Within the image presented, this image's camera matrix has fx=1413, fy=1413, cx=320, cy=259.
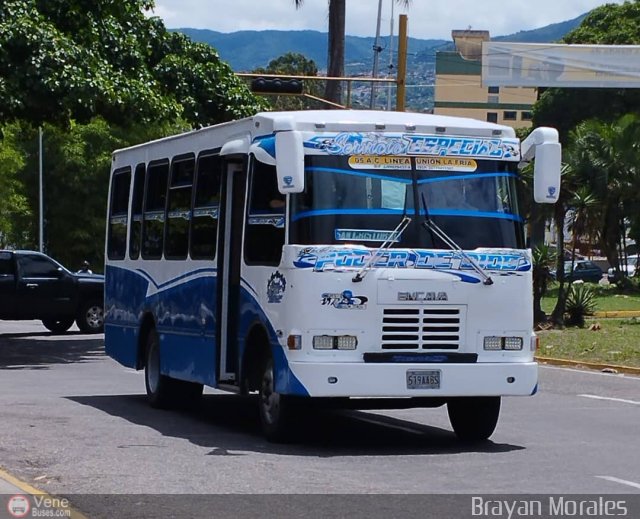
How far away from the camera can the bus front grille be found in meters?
12.7

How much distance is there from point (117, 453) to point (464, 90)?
133468 mm

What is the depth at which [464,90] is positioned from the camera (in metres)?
144

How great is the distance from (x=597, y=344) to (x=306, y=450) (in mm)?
15617

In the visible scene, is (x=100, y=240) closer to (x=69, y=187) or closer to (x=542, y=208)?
(x=69, y=187)

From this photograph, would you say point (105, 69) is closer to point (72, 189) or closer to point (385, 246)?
point (385, 246)

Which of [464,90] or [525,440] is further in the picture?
[464,90]

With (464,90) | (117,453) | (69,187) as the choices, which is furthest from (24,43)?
(464,90)

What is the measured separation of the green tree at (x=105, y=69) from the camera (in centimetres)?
2373

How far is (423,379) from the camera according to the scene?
41.7 ft

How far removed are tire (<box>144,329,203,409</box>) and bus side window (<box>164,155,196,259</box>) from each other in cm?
122

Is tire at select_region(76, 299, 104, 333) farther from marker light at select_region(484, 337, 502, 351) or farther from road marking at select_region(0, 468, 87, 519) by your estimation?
road marking at select_region(0, 468, 87, 519)

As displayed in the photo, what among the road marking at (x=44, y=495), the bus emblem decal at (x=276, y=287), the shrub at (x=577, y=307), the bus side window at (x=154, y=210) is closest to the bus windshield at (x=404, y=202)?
the bus emblem decal at (x=276, y=287)

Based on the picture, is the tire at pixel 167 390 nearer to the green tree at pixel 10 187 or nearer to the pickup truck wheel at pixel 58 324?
Result: the pickup truck wheel at pixel 58 324

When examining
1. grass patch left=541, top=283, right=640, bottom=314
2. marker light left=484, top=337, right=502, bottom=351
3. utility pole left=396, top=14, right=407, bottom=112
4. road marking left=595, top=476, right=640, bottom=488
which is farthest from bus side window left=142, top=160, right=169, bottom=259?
grass patch left=541, top=283, right=640, bottom=314
